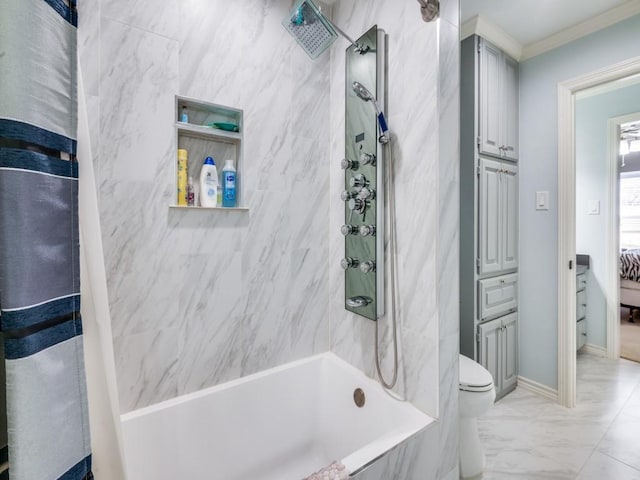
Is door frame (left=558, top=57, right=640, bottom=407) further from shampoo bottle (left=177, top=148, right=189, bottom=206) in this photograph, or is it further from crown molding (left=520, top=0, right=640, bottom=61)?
shampoo bottle (left=177, top=148, right=189, bottom=206)

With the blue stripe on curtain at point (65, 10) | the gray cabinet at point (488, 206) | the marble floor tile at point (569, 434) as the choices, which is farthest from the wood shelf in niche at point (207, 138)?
the marble floor tile at point (569, 434)

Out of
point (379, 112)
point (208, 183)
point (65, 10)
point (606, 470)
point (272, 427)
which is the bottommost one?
point (606, 470)

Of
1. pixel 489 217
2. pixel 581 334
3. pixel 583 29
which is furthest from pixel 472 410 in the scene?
pixel 583 29

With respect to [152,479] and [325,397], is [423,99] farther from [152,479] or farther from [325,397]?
[152,479]

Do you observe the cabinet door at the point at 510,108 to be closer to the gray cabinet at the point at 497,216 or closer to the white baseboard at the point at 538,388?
the gray cabinet at the point at 497,216

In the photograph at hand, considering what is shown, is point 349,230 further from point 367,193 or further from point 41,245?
point 41,245

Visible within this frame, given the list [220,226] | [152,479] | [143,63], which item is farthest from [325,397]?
[143,63]

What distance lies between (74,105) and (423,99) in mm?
1197

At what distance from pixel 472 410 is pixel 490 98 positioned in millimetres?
2009

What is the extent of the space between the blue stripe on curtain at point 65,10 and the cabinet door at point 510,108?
2534mm

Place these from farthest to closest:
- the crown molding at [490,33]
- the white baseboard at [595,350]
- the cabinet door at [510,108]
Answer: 1. the white baseboard at [595,350]
2. the cabinet door at [510,108]
3. the crown molding at [490,33]

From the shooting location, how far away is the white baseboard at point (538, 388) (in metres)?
2.27

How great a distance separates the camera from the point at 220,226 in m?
1.49

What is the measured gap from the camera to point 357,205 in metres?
1.55
